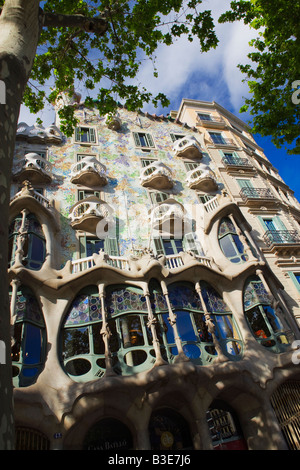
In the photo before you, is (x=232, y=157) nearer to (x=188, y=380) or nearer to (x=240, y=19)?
(x=240, y=19)

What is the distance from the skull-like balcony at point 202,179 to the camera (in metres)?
19.8

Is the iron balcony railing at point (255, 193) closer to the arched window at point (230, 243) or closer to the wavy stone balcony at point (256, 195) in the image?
the wavy stone balcony at point (256, 195)

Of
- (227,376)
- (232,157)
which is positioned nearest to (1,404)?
(227,376)

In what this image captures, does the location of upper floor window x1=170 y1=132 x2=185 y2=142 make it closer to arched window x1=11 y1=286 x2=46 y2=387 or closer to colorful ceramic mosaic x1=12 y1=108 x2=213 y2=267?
colorful ceramic mosaic x1=12 y1=108 x2=213 y2=267

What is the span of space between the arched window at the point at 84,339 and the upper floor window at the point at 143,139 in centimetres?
1290

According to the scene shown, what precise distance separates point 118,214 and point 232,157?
11.2m

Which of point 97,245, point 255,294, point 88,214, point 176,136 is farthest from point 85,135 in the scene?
point 255,294

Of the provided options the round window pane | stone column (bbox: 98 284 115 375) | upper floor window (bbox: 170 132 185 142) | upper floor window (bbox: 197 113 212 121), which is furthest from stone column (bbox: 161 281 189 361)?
upper floor window (bbox: 197 113 212 121)

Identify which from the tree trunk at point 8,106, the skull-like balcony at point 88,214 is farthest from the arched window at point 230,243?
the tree trunk at point 8,106

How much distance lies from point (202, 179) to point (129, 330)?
11321 mm

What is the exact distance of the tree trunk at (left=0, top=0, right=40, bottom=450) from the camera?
10.3 feet

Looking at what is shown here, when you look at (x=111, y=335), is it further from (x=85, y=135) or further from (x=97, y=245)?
(x=85, y=135)

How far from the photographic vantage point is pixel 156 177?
18.9m

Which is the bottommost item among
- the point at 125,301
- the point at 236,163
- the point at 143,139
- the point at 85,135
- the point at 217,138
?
the point at 125,301
